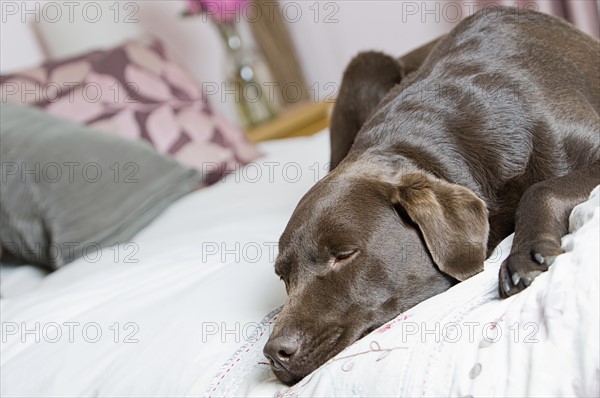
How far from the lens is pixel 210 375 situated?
55.6 inches

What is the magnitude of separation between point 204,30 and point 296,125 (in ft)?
3.21

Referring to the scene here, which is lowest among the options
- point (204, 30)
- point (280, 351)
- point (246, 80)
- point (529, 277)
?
point (246, 80)

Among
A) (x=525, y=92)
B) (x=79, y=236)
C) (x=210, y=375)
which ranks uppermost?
(x=525, y=92)

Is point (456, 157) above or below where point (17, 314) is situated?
above

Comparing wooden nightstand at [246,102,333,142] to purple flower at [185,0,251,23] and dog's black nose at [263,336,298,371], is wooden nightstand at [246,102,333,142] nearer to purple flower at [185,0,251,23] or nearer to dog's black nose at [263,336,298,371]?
purple flower at [185,0,251,23]

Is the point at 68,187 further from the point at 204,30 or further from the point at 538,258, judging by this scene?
the point at 204,30

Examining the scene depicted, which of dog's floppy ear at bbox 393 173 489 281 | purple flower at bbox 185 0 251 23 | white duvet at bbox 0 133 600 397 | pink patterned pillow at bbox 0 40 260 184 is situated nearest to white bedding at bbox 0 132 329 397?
white duvet at bbox 0 133 600 397

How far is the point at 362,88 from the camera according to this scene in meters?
2.43

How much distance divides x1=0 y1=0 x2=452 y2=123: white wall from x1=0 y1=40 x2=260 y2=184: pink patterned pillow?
0.70 m

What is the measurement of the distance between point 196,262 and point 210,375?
0.67 meters

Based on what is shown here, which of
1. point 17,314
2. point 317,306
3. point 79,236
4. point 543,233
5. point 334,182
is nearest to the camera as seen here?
point 543,233

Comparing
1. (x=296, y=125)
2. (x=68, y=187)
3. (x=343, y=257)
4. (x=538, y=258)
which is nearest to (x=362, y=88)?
(x=68, y=187)

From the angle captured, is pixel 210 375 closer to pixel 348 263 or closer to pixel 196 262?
pixel 348 263

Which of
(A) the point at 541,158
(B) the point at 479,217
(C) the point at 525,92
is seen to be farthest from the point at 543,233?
(C) the point at 525,92
